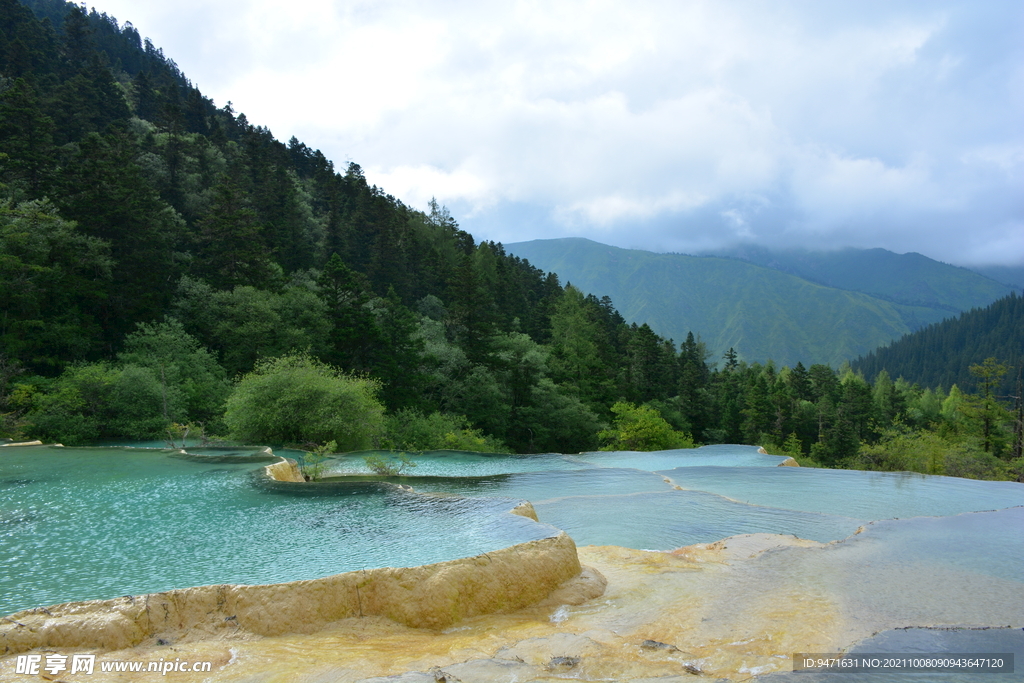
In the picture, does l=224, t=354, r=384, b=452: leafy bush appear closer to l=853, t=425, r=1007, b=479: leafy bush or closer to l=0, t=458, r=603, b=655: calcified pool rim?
l=0, t=458, r=603, b=655: calcified pool rim

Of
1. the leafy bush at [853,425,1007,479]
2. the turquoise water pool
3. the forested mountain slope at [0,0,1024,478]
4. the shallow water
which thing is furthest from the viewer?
the leafy bush at [853,425,1007,479]

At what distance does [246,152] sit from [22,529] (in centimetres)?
6815

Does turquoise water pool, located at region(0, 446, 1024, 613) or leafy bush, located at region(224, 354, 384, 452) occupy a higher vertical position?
leafy bush, located at region(224, 354, 384, 452)

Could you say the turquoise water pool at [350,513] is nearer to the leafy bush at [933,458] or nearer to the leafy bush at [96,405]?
the leafy bush at [96,405]

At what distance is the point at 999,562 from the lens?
9.81m

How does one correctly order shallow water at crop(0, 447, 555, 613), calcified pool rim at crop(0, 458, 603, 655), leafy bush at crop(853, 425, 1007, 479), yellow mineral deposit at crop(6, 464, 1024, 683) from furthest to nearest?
1. leafy bush at crop(853, 425, 1007, 479)
2. shallow water at crop(0, 447, 555, 613)
3. calcified pool rim at crop(0, 458, 603, 655)
4. yellow mineral deposit at crop(6, 464, 1024, 683)

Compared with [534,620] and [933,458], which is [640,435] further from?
[534,620]

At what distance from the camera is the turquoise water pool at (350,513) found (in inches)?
322

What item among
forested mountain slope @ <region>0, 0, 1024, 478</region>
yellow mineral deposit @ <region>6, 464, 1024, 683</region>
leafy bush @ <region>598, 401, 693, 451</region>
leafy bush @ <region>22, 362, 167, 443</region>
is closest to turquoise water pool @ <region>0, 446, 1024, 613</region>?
yellow mineral deposit @ <region>6, 464, 1024, 683</region>

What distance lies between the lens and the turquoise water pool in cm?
817

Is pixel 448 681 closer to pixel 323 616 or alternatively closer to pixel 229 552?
pixel 323 616

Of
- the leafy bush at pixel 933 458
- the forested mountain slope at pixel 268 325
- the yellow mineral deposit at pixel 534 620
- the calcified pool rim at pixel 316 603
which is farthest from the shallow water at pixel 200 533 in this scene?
the leafy bush at pixel 933 458

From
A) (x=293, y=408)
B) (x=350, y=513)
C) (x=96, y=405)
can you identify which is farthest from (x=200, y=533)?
(x=96, y=405)

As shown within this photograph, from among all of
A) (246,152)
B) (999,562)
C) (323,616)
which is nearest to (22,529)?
(323,616)
